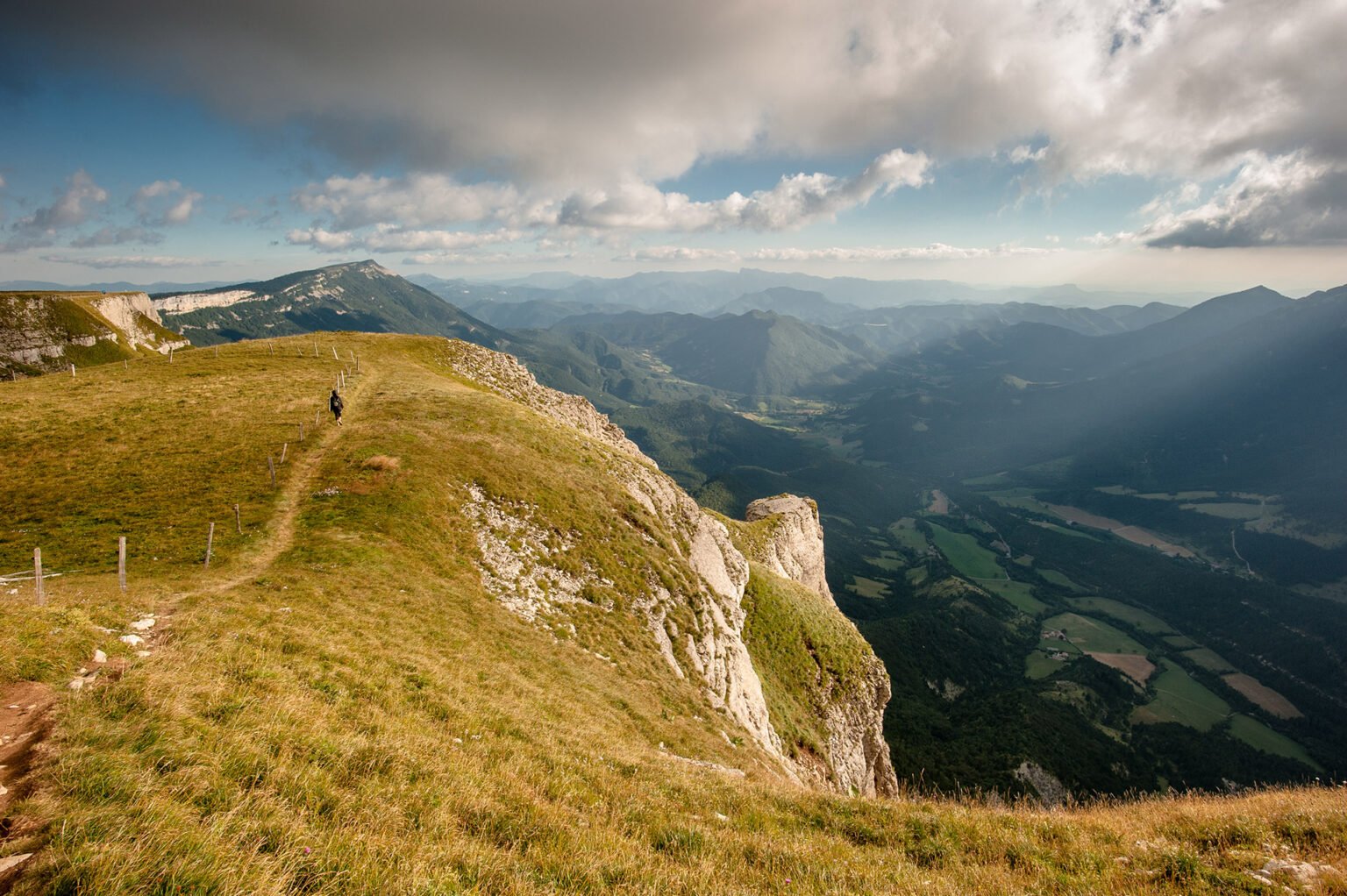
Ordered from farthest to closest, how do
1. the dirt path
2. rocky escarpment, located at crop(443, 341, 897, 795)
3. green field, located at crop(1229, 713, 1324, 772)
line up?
green field, located at crop(1229, 713, 1324, 772)
rocky escarpment, located at crop(443, 341, 897, 795)
the dirt path

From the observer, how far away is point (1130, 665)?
19238cm

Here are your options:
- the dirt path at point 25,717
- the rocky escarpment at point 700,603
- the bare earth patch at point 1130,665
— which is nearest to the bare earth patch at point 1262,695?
the bare earth patch at point 1130,665

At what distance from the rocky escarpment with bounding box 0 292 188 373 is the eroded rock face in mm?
135056

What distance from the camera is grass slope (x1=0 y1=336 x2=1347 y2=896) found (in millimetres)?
7363

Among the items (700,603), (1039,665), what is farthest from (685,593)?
(1039,665)

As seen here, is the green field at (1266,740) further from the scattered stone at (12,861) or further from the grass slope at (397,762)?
the scattered stone at (12,861)

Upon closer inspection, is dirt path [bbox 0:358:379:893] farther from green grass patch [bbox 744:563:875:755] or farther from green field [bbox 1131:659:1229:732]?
green field [bbox 1131:659:1229:732]

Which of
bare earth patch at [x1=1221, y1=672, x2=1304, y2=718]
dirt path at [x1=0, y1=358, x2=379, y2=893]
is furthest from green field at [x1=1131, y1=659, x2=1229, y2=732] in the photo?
dirt path at [x1=0, y1=358, x2=379, y2=893]

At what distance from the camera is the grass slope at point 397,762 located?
7363 mm

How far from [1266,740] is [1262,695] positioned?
37.0 meters

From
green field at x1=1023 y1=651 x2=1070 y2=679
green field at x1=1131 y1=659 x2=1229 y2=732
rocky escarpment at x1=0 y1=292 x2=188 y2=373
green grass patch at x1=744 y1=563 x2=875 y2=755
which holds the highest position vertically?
rocky escarpment at x1=0 y1=292 x2=188 y2=373

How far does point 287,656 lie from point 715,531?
131 ft

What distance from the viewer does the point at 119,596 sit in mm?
18125

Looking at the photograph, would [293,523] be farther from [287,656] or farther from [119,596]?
[287,656]
